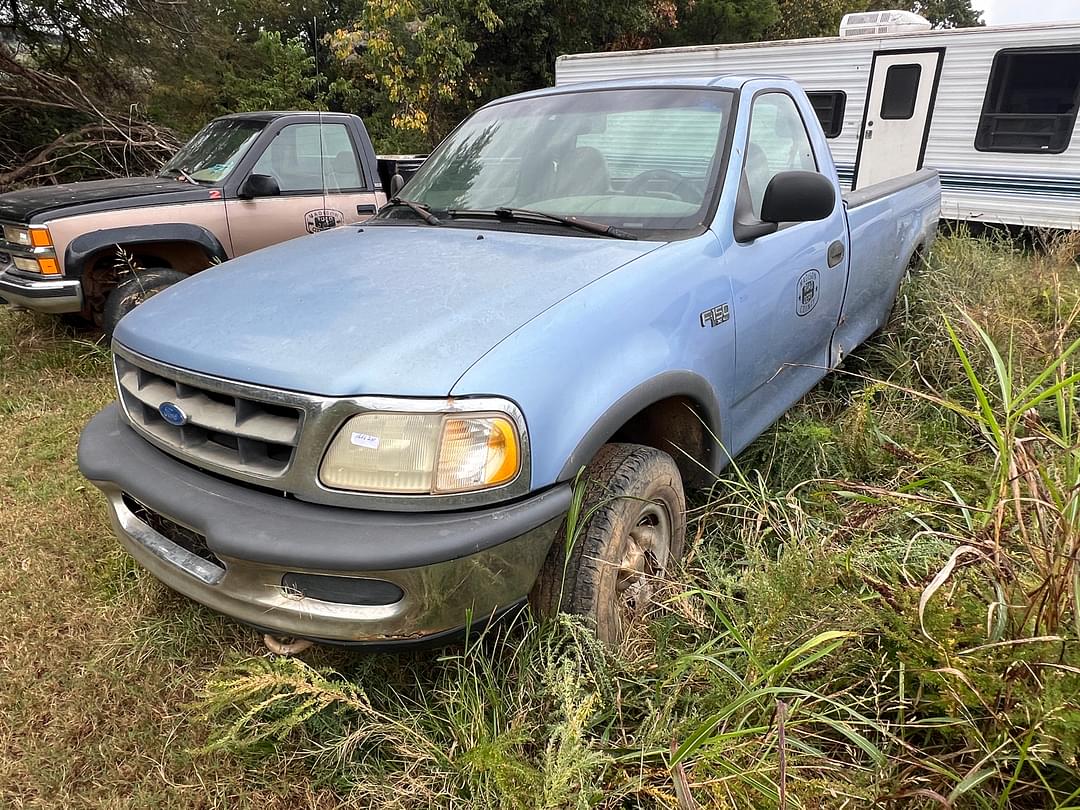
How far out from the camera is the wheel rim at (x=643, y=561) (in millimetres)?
2189

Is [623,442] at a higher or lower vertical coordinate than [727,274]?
lower

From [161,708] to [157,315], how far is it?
4.00ft

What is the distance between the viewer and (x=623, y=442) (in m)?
2.38

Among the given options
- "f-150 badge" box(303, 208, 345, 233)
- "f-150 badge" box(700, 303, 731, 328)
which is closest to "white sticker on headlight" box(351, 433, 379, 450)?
"f-150 badge" box(700, 303, 731, 328)

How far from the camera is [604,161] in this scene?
113 inches

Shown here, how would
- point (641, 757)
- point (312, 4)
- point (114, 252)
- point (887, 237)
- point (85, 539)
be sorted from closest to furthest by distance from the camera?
point (641, 757) → point (85, 539) → point (887, 237) → point (114, 252) → point (312, 4)

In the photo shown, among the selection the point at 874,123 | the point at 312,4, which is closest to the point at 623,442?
the point at 874,123

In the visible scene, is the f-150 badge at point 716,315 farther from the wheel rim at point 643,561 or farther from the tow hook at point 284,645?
the tow hook at point 284,645

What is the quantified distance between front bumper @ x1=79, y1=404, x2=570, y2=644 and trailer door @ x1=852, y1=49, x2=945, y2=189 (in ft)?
29.4

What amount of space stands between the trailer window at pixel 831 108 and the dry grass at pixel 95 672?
9237mm

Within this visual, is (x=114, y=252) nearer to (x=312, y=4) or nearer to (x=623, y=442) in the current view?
(x=623, y=442)

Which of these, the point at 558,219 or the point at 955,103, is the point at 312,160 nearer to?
the point at 558,219

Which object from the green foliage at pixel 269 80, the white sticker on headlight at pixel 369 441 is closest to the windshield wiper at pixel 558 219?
the white sticker on headlight at pixel 369 441

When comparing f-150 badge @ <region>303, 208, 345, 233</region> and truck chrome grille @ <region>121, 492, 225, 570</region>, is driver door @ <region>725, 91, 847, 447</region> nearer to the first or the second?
truck chrome grille @ <region>121, 492, 225, 570</region>
